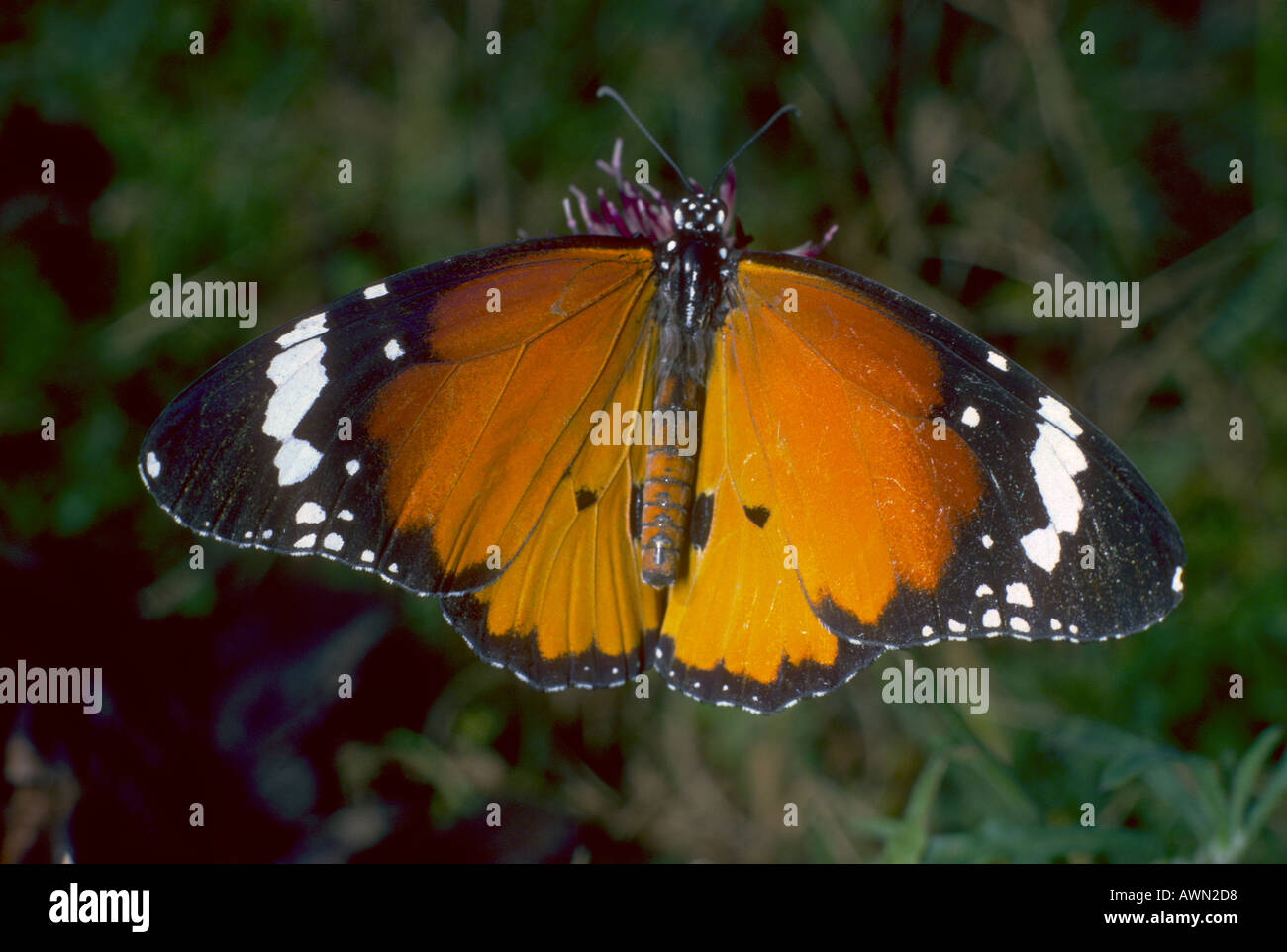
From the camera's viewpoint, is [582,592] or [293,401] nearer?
[293,401]

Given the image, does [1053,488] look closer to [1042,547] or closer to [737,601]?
[1042,547]

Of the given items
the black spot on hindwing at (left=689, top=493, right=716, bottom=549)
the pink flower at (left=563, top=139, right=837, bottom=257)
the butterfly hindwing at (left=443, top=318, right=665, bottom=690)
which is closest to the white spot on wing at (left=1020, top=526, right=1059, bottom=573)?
the black spot on hindwing at (left=689, top=493, right=716, bottom=549)

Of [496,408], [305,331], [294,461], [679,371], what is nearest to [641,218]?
[679,371]

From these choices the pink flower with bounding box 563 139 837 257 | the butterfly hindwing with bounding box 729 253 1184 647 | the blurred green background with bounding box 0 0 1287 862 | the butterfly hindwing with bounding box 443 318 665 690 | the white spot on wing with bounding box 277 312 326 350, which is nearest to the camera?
the butterfly hindwing with bounding box 729 253 1184 647

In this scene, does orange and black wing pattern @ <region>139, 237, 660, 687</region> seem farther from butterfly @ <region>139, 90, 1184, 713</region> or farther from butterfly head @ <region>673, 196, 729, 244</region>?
butterfly head @ <region>673, 196, 729, 244</region>

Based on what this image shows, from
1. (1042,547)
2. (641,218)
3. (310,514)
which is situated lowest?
(1042,547)

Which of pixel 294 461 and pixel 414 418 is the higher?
pixel 414 418

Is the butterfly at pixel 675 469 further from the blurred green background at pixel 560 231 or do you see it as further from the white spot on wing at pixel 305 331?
the blurred green background at pixel 560 231

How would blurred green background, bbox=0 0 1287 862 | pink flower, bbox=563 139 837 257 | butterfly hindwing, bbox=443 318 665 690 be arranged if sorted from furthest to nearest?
1. blurred green background, bbox=0 0 1287 862
2. pink flower, bbox=563 139 837 257
3. butterfly hindwing, bbox=443 318 665 690

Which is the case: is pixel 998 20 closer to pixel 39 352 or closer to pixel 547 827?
pixel 547 827
